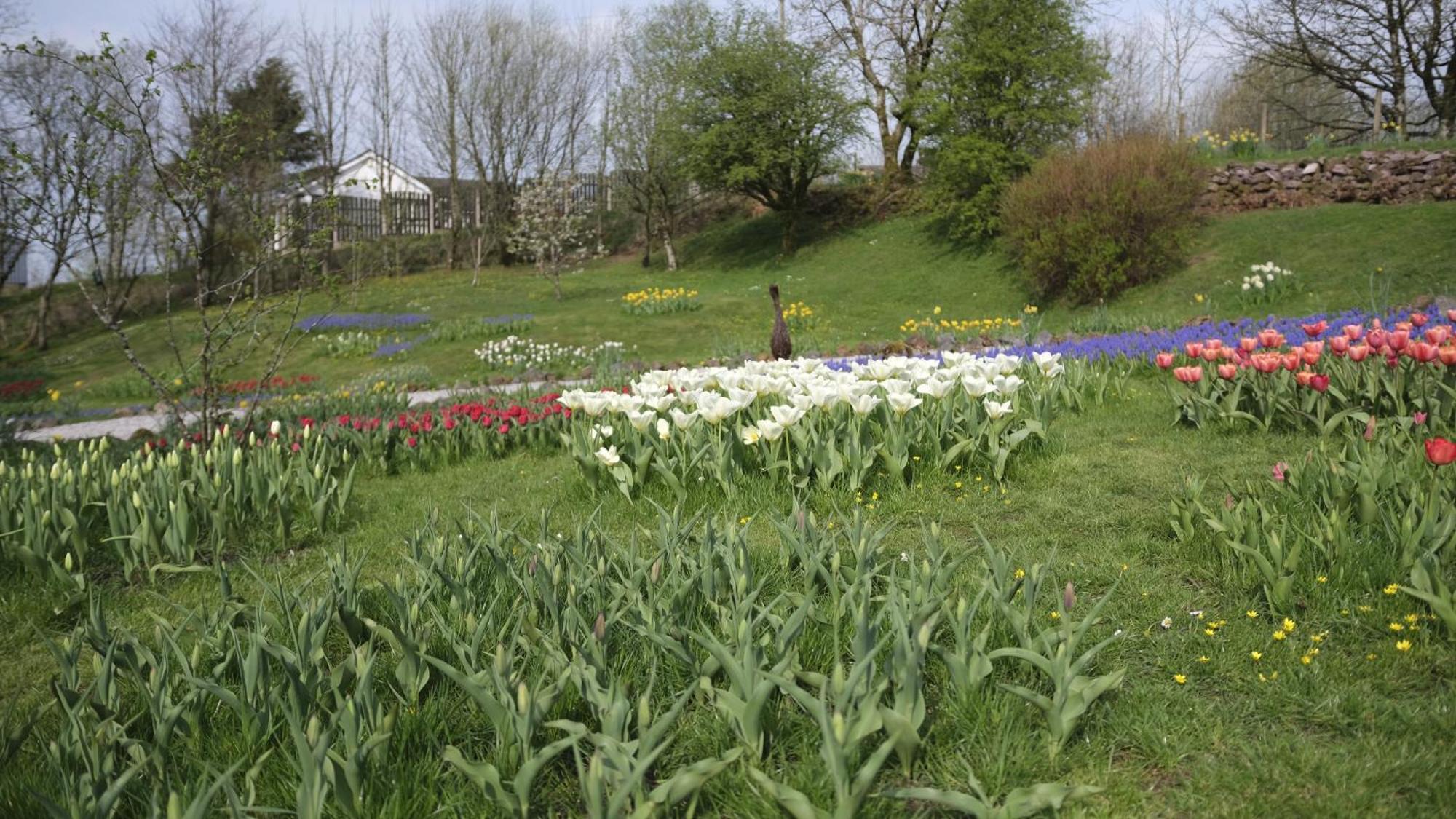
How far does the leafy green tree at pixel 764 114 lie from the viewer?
2608cm

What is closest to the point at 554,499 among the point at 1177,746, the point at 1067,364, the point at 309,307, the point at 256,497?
the point at 256,497

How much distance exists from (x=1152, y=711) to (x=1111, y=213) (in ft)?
48.7

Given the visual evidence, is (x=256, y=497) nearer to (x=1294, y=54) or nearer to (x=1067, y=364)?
(x=1067, y=364)

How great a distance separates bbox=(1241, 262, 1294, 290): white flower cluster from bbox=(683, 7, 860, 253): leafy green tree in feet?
49.2

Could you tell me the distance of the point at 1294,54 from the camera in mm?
22422

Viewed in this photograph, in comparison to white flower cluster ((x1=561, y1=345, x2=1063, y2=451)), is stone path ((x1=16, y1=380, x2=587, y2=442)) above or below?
below

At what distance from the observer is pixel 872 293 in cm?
2114

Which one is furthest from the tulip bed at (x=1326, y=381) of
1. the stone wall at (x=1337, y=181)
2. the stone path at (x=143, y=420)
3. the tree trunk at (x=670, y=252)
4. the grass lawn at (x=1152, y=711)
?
the tree trunk at (x=670, y=252)

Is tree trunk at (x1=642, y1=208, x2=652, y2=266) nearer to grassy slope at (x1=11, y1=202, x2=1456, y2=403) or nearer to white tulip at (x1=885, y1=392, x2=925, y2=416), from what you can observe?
grassy slope at (x1=11, y1=202, x2=1456, y2=403)

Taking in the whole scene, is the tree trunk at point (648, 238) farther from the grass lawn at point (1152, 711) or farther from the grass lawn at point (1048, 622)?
the grass lawn at point (1152, 711)

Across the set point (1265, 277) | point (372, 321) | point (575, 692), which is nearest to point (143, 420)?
point (372, 321)

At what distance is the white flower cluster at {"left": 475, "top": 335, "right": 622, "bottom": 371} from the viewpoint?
42.5 ft

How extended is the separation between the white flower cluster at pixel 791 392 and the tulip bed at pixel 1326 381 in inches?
39.0

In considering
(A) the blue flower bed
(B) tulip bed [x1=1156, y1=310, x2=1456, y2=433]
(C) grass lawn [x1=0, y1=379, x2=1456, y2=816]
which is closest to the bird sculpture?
(B) tulip bed [x1=1156, y1=310, x2=1456, y2=433]
